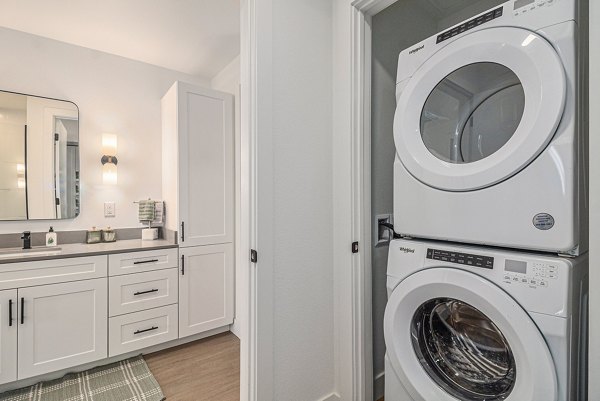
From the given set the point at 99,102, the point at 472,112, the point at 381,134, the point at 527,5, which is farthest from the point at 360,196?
the point at 99,102

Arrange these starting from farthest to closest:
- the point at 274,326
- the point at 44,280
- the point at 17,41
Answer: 1. the point at 17,41
2. the point at 44,280
3. the point at 274,326

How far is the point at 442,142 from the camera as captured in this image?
1.18 metres

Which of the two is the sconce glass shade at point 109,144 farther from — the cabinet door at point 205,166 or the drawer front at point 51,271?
the drawer front at point 51,271

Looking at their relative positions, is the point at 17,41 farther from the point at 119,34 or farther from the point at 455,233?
the point at 455,233

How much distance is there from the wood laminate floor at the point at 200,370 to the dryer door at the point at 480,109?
1752mm

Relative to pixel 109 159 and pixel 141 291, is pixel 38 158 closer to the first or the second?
pixel 109 159

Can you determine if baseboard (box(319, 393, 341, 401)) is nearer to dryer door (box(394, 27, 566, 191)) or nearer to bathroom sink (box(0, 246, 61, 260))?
dryer door (box(394, 27, 566, 191))

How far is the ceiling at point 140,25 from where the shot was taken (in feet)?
6.23

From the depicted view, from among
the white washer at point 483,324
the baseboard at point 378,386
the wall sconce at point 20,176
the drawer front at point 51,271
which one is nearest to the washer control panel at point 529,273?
the white washer at point 483,324

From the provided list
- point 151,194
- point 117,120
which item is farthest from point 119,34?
point 151,194

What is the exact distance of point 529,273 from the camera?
87 cm

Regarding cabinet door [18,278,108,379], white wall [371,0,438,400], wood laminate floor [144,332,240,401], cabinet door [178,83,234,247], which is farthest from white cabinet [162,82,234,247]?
white wall [371,0,438,400]

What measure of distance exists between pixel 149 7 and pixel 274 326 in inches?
83.8

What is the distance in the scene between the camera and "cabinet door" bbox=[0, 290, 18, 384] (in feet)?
5.57
